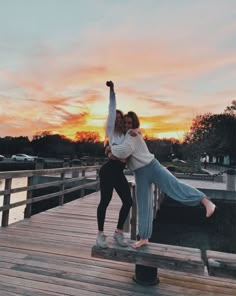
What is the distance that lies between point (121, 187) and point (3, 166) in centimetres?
2882

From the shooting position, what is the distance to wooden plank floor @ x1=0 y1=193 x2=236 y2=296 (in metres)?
2.55

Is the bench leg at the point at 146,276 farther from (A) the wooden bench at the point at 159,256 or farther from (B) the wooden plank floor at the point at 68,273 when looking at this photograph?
(A) the wooden bench at the point at 159,256

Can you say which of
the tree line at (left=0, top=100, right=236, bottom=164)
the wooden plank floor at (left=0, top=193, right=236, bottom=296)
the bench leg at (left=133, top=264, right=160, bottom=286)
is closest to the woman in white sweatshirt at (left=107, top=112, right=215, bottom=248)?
the bench leg at (left=133, top=264, right=160, bottom=286)

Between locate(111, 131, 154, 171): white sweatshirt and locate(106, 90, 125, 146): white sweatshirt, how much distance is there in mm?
68

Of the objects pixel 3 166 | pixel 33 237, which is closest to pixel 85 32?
pixel 33 237

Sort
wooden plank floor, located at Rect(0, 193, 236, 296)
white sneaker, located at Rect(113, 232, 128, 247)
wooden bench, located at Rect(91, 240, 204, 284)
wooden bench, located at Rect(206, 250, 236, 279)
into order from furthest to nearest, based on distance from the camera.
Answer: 1. white sneaker, located at Rect(113, 232, 128, 247)
2. wooden plank floor, located at Rect(0, 193, 236, 296)
3. wooden bench, located at Rect(91, 240, 204, 284)
4. wooden bench, located at Rect(206, 250, 236, 279)

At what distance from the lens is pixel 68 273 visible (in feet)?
9.39

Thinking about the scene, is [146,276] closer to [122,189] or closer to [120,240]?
[120,240]

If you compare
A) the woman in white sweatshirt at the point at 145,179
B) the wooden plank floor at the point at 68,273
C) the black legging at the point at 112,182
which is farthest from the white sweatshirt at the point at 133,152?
the wooden plank floor at the point at 68,273

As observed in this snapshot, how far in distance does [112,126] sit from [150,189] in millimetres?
688

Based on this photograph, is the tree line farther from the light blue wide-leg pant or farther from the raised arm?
the raised arm

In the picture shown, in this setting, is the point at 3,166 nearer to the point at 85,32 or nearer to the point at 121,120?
the point at 85,32

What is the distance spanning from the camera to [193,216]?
1016 centimetres

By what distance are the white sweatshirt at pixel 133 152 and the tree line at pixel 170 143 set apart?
22553mm
